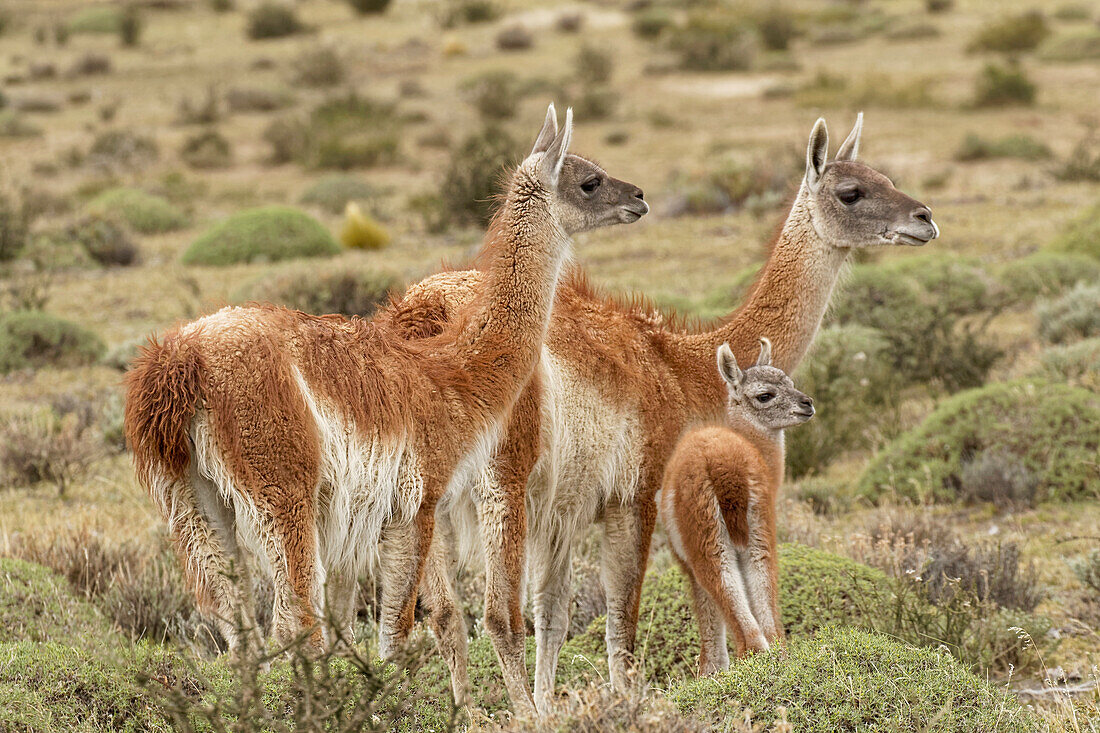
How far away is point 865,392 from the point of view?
9.90m

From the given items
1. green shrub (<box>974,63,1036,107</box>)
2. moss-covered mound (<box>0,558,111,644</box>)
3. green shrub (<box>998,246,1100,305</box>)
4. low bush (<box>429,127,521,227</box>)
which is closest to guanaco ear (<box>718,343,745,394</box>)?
moss-covered mound (<box>0,558,111,644</box>)

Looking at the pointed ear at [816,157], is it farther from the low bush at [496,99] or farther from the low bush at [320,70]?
the low bush at [320,70]

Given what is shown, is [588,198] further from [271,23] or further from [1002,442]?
[271,23]

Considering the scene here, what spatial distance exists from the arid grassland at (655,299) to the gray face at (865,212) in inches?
63.6

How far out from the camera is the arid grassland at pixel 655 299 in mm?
4352

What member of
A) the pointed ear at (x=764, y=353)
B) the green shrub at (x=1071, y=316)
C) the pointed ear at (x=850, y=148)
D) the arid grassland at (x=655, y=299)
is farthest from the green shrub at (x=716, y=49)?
the pointed ear at (x=764, y=353)

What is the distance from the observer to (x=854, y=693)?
4078mm

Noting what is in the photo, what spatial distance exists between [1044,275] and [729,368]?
871 cm

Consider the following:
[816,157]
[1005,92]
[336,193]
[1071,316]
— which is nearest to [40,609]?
[816,157]

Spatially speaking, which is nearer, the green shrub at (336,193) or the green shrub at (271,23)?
the green shrub at (336,193)

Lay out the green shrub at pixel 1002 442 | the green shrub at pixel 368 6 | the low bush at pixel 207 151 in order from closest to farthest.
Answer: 1. the green shrub at pixel 1002 442
2. the low bush at pixel 207 151
3. the green shrub at pixel 368 6

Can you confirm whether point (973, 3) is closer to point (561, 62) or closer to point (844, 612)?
point (561, 62)

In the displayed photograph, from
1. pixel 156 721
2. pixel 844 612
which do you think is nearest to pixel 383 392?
pixel 156 721

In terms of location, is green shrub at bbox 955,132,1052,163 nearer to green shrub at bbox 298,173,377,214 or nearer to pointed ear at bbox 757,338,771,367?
green shrub at bbox 298,173,377,214
